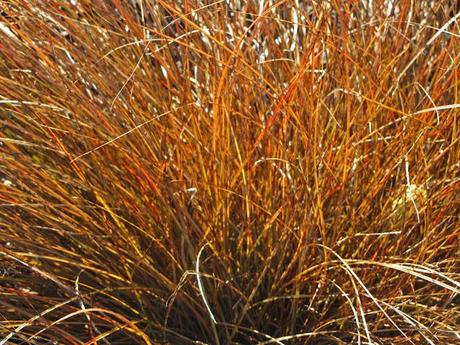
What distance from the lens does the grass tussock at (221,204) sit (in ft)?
5.43

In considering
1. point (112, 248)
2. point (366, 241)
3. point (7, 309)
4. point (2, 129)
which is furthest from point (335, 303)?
point (2, 129)

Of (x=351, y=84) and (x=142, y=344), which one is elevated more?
(x=351, y=84)

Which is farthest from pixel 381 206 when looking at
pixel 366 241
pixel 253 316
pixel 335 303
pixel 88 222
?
pixel 88 222

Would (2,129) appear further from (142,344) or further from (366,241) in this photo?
(366,241)

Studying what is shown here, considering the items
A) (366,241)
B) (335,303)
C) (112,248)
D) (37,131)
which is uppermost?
(37,131)

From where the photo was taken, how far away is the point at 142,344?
166 centimetres

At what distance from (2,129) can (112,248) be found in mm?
384

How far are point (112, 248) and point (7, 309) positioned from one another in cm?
23

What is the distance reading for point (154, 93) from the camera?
6.00 feet

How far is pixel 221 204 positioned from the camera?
1.67 m

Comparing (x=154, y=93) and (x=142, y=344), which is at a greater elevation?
(x=154, y=93)

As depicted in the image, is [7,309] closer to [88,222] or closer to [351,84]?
[88,222]

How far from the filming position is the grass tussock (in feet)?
5.43

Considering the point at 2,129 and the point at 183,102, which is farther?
the point at 2,129
